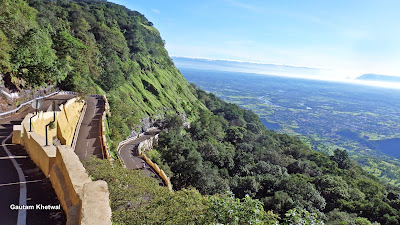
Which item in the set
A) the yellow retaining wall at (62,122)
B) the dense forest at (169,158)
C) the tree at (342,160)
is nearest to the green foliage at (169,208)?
the dense forest at (169,158)

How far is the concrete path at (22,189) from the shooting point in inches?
286

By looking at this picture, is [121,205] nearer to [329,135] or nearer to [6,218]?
[6,218]

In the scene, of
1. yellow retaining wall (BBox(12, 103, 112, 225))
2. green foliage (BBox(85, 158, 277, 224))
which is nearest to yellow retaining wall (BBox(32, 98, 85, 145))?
yellow retaining wall (BBox(12, 103, 112, 225))

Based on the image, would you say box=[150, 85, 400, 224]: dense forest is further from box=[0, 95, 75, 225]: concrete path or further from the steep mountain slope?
box=[0, 95, 75, 225]: concrete path

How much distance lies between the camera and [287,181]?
1453 inches

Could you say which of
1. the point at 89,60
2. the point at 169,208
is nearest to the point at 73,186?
the point at 169,208

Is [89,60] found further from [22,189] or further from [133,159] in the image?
[22,189]

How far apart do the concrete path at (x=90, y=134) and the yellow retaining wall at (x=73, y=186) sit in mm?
7011

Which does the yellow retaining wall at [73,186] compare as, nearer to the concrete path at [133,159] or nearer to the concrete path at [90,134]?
the concrete path at [90,134]

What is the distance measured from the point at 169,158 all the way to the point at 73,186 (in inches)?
1200

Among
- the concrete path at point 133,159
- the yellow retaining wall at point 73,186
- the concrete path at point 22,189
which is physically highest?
the yellow retaining wall at point 73,186

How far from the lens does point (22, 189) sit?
346 inches

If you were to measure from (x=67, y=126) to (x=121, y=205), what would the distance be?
1663cm

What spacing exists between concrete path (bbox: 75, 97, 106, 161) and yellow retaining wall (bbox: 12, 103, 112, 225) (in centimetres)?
701
